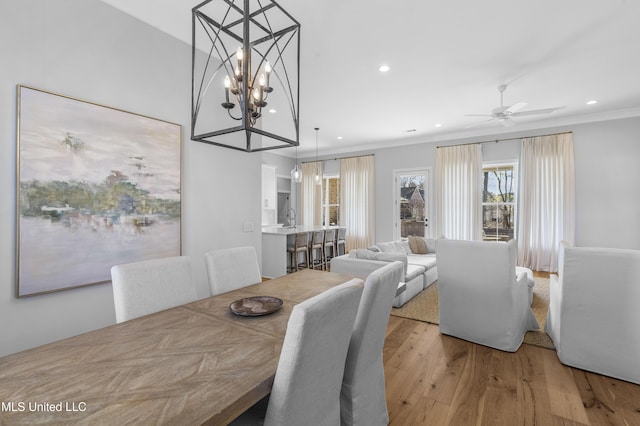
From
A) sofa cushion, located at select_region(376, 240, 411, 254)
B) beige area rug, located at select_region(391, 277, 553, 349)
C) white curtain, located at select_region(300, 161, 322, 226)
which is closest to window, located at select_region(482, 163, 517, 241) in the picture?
beige area rug, located at select_region(391, 277, 553, 349)

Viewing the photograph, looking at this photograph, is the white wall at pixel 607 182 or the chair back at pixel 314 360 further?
the white wall at pixel 607 182

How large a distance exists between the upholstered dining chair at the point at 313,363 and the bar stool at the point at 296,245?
13.4ft

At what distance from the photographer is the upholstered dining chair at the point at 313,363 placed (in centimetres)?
96

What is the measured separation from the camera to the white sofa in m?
2.05

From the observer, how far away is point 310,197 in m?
8.58

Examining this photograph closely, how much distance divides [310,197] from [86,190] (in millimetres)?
6586

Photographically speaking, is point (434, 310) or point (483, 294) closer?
point (483, 294)

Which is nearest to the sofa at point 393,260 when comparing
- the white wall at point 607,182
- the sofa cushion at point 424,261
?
the sofa cushion at point 424,261

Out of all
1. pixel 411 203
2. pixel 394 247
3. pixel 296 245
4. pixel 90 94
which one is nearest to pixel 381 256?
pixel 394 247

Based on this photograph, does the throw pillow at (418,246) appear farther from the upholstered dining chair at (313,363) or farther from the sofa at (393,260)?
the upholstered dining chair at (313,363)

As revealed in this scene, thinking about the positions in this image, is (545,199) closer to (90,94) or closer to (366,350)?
(366,350)

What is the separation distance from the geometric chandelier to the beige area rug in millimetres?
2466

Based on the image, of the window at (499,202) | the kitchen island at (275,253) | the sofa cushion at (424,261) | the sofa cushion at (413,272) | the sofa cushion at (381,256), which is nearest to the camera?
the sofa cushion at (381,256)

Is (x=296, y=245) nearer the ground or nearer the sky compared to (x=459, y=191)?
nearer the ground
